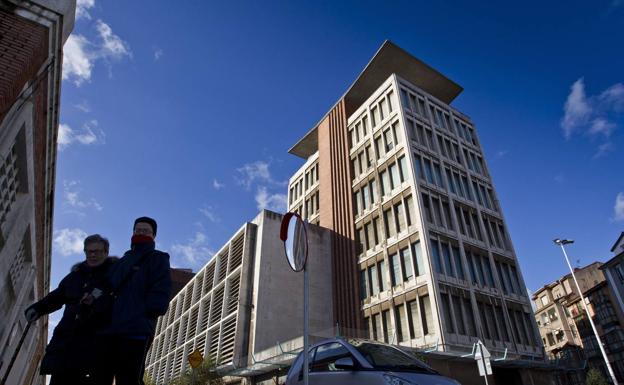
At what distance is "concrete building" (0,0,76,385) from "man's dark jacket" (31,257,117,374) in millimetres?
3708

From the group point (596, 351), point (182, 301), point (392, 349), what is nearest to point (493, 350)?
point (392, 349)

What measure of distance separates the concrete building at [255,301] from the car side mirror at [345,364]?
47.4ft

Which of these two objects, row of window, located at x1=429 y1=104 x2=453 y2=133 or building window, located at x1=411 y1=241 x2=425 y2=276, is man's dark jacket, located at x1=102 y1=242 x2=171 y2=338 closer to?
building window, located at x1=411 y1=241 x2=425 y2=276

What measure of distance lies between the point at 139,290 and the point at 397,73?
1309 inches

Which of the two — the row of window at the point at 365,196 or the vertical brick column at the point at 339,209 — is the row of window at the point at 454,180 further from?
the vertical brick column at the point at 339,209

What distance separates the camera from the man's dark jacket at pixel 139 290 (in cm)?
352

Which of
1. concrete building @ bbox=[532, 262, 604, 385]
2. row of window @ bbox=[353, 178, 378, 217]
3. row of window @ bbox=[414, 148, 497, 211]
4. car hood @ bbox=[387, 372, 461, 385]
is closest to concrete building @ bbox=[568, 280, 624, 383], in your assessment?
concrete building @ bbox=[532, 262, 604, 385]

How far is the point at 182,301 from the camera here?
4303 cm

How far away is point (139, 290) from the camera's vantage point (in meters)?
3.76

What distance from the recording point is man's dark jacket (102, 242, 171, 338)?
352cm

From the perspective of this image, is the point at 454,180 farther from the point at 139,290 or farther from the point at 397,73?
the point at 139,290

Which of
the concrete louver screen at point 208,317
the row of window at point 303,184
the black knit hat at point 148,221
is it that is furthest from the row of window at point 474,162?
the black knit hat at point 148,221

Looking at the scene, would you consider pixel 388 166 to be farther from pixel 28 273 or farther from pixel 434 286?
pixel 28 273

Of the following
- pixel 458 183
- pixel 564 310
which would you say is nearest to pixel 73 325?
pixel 458 183
